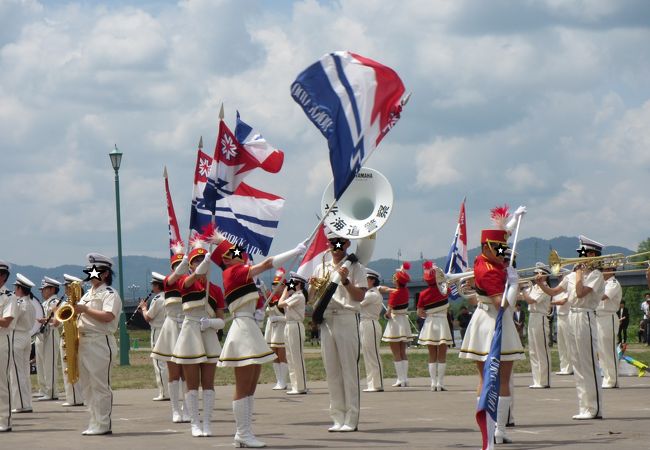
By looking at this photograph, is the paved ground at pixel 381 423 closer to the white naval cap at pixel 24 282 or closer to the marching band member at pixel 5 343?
the marching band member at pixel 5 343

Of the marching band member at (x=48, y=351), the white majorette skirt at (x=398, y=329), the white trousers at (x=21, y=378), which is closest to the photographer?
the white trousers at (x=21, y=378)

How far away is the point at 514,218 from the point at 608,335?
8.67 m

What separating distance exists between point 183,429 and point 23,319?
335cm

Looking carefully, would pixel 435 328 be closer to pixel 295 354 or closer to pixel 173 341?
pixel 295 354

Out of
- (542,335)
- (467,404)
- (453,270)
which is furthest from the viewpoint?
(453,270)

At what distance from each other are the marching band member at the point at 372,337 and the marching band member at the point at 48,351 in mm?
5815

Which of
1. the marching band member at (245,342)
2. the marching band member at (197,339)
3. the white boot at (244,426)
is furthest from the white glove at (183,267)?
the white boot at (244,426)

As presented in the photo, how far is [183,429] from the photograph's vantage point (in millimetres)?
15445

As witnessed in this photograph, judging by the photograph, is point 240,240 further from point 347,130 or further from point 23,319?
point 23,319

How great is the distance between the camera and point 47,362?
73.5 feet

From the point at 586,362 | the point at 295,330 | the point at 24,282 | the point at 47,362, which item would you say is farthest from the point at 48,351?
the point at 586,362

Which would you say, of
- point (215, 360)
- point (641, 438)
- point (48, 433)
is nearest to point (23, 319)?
point (48, 433)

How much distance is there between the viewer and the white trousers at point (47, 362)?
2231 centimetres

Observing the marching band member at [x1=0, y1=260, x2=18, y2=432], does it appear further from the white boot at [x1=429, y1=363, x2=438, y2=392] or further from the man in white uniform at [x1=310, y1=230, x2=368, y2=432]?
the white boot at [x1=429, y1=363, x2=438, y2=392]
